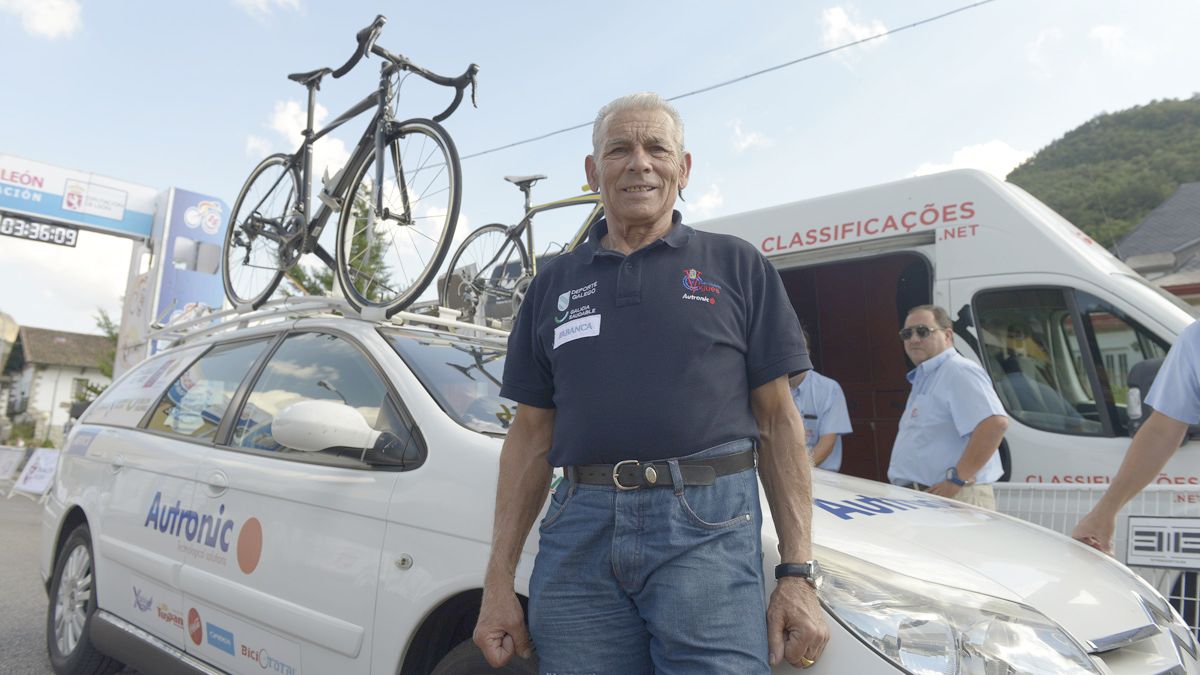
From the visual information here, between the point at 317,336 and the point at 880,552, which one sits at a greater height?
the point at 317,336

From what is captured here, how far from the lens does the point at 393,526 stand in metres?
2.21

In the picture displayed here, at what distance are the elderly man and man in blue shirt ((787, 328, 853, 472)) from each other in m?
3.44

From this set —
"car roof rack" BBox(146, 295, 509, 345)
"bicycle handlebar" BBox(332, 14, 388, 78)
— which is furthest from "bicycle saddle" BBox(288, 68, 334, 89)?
"car roof rack" BBox(146, 295, 509, 345)

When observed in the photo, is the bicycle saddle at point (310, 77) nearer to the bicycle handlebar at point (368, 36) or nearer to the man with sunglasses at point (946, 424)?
the bicycle handlebar at point (368, 36)

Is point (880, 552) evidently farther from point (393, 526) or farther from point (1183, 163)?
point (1183, 163)

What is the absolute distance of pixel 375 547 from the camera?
2.24 m

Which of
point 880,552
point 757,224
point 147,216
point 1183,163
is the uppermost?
point 1183,163

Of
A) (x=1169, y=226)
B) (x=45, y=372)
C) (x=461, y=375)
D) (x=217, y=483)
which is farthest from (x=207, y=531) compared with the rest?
(x=45, y=372)

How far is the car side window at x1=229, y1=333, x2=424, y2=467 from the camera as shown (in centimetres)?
239

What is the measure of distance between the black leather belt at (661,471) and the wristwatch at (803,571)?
20 centimetres

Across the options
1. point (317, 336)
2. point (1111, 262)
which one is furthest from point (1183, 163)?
point (317, 336)

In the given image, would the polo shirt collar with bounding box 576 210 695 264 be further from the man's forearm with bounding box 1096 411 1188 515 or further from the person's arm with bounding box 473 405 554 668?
the man's forearm with bounding box 1096 411 1188 515

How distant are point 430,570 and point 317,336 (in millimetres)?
1305

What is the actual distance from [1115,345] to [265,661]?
14.6 feet
